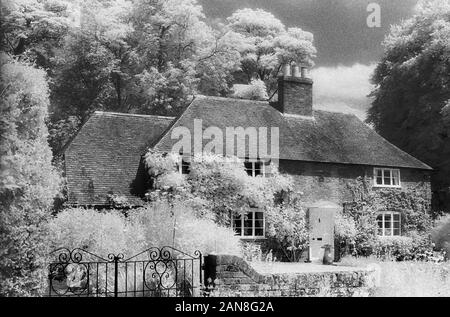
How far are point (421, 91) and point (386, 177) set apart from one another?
7.13m

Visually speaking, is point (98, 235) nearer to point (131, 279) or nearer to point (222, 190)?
point (131, 279)

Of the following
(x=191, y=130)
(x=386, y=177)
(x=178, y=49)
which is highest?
(x=178, y=49)

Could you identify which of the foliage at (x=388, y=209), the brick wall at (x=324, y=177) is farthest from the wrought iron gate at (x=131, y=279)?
the foliage at (x=388, y=209)

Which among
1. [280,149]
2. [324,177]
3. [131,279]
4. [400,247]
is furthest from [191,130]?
[131,279]

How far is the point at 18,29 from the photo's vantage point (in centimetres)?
2700

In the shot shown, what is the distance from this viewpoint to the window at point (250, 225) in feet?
73.3

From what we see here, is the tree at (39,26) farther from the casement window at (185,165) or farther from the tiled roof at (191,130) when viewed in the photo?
the casement window at (185,165)

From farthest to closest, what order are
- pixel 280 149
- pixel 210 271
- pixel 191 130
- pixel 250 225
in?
pixel 280 149 → pixel 191 130 → pixel 250 225 → pixel 210 271

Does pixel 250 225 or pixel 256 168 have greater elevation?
pixel 256 168

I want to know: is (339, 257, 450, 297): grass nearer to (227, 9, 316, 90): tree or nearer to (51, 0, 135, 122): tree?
(227, 9, 316, 90): tree

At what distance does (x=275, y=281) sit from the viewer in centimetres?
1270

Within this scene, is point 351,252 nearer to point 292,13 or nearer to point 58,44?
point 292,13

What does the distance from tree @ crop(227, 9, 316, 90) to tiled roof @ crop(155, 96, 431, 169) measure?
6903 millimetres
